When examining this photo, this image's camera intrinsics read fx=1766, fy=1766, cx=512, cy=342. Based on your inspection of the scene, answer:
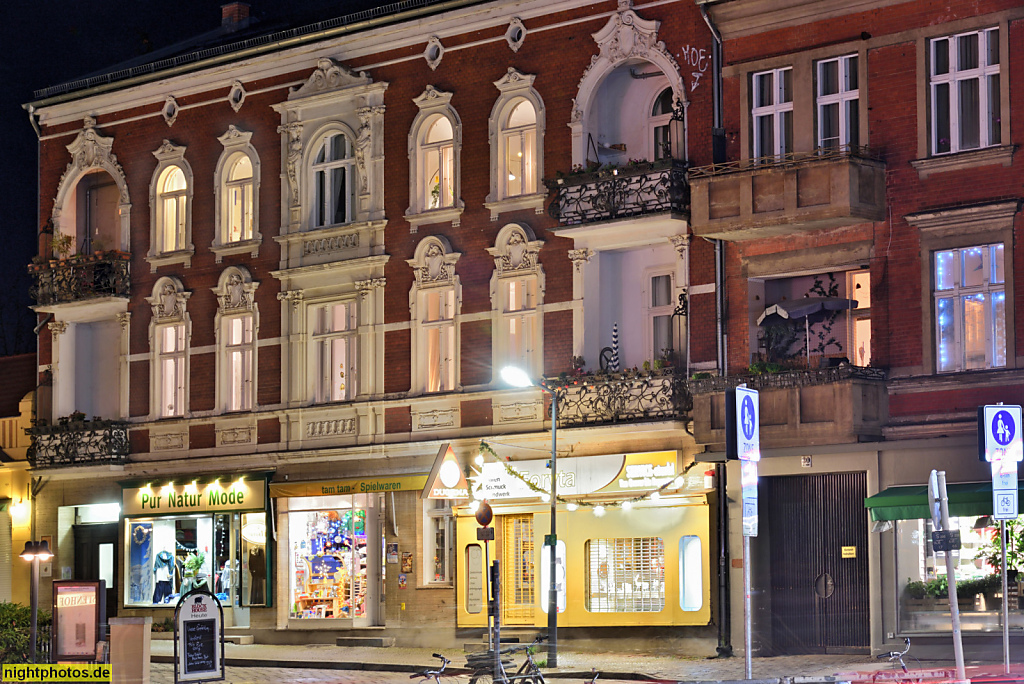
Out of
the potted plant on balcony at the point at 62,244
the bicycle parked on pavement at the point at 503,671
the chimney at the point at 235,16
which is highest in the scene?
the chimney at the point at 235,16

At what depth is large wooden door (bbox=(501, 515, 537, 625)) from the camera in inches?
1364

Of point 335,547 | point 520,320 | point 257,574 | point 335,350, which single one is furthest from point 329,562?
point 520,320

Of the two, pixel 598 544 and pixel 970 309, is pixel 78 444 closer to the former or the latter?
pixel 598 544

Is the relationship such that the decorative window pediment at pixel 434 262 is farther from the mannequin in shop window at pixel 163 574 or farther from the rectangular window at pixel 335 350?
the mannequin in shop window at pixel 163 574

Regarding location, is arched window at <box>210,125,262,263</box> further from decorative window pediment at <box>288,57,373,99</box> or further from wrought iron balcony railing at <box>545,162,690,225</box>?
wrought iron balcony railing at <box>545,162,690,225</box>

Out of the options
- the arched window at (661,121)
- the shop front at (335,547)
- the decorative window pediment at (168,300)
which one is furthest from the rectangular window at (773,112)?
the decorative window pediment at (168,300)

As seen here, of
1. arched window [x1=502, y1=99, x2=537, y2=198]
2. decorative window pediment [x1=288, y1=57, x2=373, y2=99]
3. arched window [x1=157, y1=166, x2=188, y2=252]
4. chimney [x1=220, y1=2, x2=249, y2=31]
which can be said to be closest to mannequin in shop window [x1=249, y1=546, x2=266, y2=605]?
arched window [x1=157, y1=166, x2=188, y2=252]

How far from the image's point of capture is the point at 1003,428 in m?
21.3

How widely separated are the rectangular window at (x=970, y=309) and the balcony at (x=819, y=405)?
125 cm

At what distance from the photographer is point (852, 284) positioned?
30578mm

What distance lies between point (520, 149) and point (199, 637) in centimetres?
1413

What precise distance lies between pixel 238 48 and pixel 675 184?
40.1ft

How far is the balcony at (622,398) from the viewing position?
1262 inches

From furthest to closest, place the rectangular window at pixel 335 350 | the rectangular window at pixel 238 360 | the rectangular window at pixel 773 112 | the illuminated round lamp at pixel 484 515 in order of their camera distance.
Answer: the rectangular window at pixel 238 360
the rectangular window at pixel 335 350
the illuminated round lamp at pixel 484 515
the rectangular window at pixel 773 112
